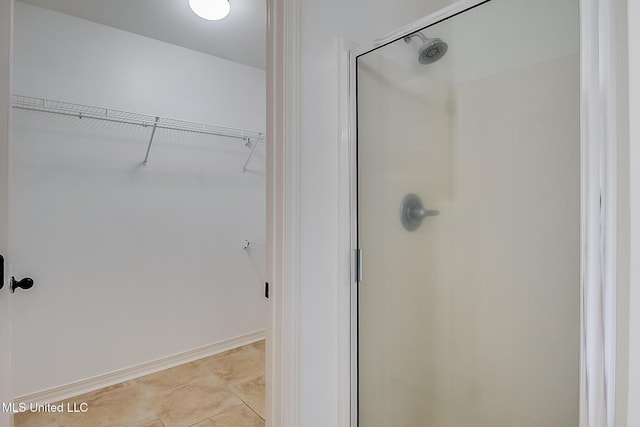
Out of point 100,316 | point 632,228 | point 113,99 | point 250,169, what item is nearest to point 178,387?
point 100,316

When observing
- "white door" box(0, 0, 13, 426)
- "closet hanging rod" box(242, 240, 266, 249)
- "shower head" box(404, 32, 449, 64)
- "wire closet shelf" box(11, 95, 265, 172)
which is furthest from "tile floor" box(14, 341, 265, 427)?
"shower head" box(404, 32, 449, 64)

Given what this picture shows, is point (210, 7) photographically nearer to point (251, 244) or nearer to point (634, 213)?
point (251, 244)

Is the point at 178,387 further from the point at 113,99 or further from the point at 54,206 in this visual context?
the point at 113,99

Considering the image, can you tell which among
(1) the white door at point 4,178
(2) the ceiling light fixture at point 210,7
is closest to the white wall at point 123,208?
(2) the ceiling light fixture at point 210,7

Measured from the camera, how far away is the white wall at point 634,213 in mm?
543

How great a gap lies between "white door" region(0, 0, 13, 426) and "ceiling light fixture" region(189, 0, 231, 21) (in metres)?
0.99

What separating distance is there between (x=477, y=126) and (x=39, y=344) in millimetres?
2536

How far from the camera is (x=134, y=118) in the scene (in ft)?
7.57

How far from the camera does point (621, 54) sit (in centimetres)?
59

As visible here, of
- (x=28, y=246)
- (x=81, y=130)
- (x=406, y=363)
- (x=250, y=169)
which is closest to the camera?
(x=406, y=363)

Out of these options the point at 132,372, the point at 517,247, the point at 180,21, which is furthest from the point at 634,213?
the point at 132,372

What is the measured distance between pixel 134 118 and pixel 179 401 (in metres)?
1.80

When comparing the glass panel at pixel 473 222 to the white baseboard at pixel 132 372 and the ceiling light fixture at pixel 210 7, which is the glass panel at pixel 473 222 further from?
the white baseboard at pixel 132 372

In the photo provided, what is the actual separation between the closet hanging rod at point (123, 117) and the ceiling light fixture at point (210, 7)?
0.74 meters
